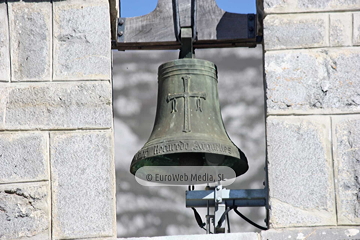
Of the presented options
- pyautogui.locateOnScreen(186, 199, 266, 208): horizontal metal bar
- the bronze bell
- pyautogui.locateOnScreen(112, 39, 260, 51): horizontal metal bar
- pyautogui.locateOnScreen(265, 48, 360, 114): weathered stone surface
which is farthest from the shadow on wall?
pyautogui.locateOnScreen(265, 48, 360, 114): weathered stone surface

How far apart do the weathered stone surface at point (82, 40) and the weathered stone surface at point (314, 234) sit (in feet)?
2.94

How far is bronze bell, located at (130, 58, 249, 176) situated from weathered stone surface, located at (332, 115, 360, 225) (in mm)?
446

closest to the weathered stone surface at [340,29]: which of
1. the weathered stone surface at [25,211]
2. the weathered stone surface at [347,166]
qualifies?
the weathered stone surface at [347,166]

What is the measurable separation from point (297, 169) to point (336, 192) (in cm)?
17

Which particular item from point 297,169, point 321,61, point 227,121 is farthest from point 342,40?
point 227,121

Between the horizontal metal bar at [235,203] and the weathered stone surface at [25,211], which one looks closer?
the weathered stone surface at [25,211]

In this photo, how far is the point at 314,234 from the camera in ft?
12.1

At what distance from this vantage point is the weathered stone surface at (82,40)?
3.93 m

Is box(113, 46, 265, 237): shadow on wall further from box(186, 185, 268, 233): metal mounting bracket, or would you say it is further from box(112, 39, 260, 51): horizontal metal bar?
box(186, 185, 268, 233): metal mounting bracket

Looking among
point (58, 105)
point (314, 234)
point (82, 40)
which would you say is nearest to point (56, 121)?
point (58, 105)

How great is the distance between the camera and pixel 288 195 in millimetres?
3748

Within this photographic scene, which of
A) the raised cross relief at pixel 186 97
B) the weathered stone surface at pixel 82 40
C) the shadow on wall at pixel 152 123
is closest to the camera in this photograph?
the weathered stone surface at pixel 82 40

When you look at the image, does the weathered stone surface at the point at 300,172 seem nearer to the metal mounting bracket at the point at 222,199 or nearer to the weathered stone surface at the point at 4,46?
the metal mounting bracket at the point at 222,199

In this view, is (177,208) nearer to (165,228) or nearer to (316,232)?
(165,228)
